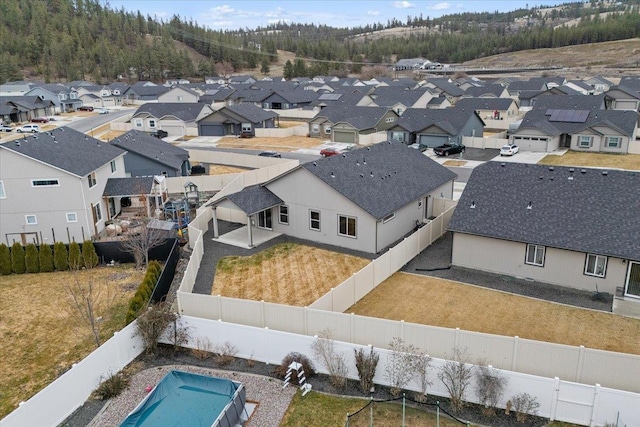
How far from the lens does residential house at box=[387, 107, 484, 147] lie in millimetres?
58938

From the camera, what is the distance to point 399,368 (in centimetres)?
1625

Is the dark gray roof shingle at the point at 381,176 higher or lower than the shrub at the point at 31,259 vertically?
higher

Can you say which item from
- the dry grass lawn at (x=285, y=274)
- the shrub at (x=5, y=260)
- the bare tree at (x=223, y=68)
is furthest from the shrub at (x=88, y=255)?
the bare tree at (x=223, y=68)

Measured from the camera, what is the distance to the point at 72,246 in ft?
91.7

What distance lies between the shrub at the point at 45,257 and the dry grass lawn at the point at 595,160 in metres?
45.7

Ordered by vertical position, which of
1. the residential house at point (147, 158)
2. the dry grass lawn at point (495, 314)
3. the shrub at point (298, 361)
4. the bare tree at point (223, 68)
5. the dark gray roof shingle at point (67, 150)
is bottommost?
the dry grass lawn at point (495, 314)

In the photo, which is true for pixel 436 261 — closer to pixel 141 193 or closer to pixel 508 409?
pixel 508 409

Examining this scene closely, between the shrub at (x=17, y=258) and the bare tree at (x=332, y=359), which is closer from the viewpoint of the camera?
the bare tree at (x=332, y=359)

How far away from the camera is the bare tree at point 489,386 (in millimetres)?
15086

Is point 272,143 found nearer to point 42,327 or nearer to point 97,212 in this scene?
point 97,212

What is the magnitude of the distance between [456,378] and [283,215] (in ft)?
59.6

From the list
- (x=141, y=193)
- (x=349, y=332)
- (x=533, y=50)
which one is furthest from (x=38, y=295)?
(x=533, y=50)

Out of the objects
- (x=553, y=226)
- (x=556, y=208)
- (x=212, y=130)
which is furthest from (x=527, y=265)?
(x=212, y=130)

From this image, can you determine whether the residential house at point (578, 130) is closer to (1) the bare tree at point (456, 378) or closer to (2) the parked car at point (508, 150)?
(2) the parked car at point (508, 150)
